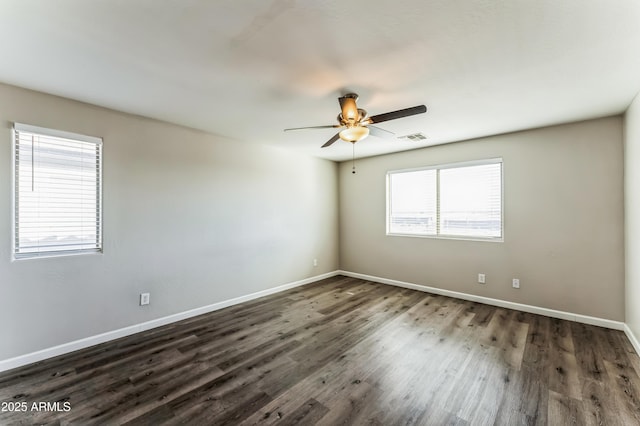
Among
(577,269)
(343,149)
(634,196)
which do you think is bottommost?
(577,269)

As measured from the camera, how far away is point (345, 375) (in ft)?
7.43

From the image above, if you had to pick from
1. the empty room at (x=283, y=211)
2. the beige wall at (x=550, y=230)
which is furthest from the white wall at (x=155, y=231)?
the beige wall at (x=550, y=230)

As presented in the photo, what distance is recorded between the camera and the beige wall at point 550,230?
3160 mm


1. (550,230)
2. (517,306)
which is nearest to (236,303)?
(517,306)

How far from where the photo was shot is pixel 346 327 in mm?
3227

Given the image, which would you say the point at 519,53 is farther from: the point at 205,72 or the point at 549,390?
the point at 549,390

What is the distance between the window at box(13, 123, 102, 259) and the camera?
8.03ft

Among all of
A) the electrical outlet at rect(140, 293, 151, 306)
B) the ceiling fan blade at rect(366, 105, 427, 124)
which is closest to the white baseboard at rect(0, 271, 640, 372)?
the electrical outlet at rect(140, 293, 151, 306)

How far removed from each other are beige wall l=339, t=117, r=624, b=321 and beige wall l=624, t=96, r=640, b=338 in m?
0.15

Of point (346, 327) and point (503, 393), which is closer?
point (503, 393)

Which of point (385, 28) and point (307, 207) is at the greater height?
point (385, 28)

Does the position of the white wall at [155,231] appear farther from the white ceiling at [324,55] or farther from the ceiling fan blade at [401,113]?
the ceiling fan blade at [401,113]

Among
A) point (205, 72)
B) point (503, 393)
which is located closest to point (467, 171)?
point (503, 393)

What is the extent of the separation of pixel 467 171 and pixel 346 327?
301cm
